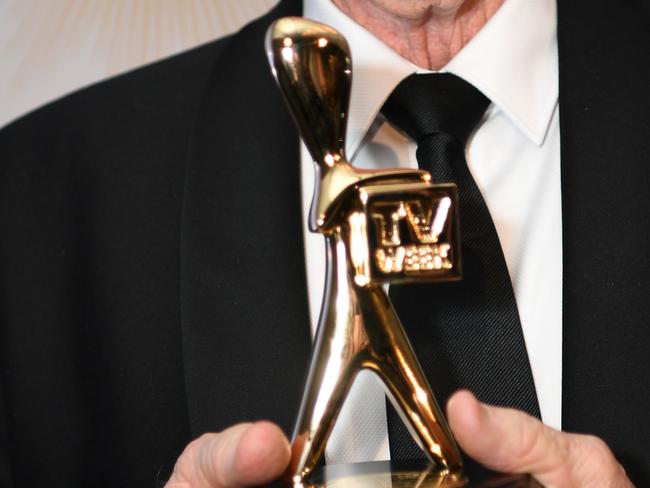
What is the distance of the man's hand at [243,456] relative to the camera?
1.79 ft

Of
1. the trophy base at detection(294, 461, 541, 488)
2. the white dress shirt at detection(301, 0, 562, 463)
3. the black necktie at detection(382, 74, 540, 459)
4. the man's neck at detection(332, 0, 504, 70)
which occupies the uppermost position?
the man's neck at detection(332, 0, 504, 70)

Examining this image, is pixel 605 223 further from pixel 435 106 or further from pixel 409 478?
pixel 409 478

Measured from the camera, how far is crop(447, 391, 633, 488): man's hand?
56 cm

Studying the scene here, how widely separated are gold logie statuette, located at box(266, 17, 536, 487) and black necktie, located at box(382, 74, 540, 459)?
0.12m

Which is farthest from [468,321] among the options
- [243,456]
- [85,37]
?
[85,37]

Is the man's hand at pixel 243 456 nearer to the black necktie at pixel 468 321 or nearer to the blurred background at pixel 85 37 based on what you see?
the black necktie at pixel 468 321

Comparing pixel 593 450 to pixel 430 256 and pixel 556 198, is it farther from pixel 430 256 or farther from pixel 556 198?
pixel 556 198

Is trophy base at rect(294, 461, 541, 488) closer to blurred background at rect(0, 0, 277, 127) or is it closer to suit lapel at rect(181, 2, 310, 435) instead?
suit lapel at rect(181, 2, 310, 435)

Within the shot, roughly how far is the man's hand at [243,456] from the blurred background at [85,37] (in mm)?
625

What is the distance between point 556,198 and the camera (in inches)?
32.5

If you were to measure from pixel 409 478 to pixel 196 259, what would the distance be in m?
0.29

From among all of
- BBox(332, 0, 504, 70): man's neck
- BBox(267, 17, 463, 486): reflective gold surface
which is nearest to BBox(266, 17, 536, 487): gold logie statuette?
BBox(267, 17, 463, 486): reflective gold surface

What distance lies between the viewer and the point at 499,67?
0.83 meters

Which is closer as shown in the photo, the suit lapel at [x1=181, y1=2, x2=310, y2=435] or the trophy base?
the trophy base
